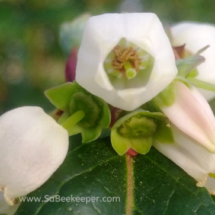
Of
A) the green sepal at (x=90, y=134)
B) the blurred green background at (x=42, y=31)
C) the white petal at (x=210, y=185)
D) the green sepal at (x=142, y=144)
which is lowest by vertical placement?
the blurred green background at (x=42, y=31)

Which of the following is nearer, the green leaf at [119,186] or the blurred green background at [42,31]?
the green leaf at [119,186]

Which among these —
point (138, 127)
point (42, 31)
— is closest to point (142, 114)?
point (138, 127)

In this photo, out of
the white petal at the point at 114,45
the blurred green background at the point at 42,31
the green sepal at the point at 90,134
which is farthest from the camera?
the blurred green background at the point at 42,31

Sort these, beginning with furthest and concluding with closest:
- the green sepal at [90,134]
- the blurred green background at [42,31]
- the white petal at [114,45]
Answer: the blurred green background at [42,31] < the green sepal at [90,134] < the white petal at [114,45]

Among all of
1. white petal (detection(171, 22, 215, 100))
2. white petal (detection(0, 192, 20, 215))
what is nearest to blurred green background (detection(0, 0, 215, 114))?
white petal (detection(171, 22, 215, 100))

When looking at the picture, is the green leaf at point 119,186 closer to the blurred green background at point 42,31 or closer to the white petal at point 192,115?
the white petal at point 192,115

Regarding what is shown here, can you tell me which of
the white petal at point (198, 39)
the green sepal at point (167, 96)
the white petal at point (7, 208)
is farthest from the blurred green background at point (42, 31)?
the green sepal at point (167, 96)

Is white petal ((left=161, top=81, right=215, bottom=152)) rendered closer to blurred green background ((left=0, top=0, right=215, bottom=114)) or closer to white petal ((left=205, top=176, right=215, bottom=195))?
white petal ((left=205, top=176, right=215, bottom=195))
